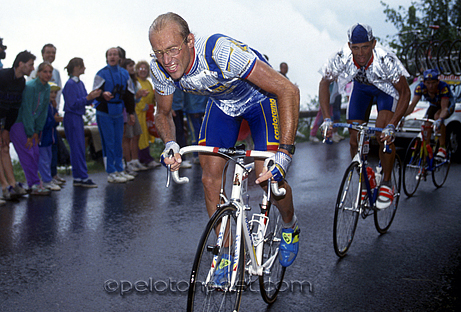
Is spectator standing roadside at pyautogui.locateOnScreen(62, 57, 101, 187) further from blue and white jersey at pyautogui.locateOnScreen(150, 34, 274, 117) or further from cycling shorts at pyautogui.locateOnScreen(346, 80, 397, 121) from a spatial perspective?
blue and white jersey at pyautogui.locateOnScreen(150, 34, 274, 117)

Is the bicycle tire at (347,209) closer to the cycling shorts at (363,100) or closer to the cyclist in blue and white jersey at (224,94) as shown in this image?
the cycling shorts at (363,100)

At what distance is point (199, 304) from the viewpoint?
2.88m

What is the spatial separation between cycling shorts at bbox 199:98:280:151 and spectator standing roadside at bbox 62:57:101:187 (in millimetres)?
5371

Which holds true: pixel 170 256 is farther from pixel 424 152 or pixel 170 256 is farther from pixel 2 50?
pixel 2 50

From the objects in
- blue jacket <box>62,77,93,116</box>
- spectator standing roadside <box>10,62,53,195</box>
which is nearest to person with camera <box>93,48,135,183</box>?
blue jacket <box>62,77,93,116</box>

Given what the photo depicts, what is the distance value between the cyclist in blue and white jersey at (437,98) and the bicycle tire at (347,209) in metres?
3.79

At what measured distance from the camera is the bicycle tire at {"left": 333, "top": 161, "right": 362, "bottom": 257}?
5004 millimetres

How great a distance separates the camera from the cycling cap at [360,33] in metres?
5.27

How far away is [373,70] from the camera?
5488mm

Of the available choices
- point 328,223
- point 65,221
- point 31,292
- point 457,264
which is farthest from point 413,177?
point 31,292

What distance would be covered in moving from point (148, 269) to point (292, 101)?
2362 mm

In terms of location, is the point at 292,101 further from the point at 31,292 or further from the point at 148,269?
the point at 31,292

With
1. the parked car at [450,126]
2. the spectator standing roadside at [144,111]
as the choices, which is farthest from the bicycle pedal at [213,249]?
the parked car at [450,126]

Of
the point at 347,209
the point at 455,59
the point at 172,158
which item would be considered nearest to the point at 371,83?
the point at 347,209
